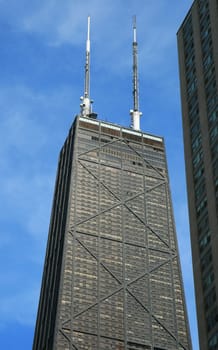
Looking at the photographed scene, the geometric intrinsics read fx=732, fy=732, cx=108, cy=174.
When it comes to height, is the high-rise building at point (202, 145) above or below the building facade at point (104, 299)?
below

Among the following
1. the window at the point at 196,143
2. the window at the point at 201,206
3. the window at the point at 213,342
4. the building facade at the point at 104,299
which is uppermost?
the building facade at the point at 104,299

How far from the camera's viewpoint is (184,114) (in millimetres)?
95312

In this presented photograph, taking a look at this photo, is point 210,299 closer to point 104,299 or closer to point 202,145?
point 202,145

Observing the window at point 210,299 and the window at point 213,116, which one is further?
the window at point 213,116

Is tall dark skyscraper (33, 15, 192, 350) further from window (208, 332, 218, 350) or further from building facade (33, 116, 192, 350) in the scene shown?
window (208, 332, 218, 350)

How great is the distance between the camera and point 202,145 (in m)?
86.8

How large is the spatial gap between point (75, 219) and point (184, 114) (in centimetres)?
10654

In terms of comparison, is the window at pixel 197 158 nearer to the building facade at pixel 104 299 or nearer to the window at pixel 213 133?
the window at pixel 213 133

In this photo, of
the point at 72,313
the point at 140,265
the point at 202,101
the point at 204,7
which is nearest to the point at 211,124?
the point at 202,101

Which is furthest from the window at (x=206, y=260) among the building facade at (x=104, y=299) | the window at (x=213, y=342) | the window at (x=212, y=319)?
the building facade at (x=104, y=299)

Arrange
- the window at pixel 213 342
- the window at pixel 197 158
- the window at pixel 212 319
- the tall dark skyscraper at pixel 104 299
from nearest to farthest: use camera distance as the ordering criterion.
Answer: the window at pixel 213 342, the window at pixel 212 319, the window at pixel 197 158, the tall dark skyscraper at pixel 104 299

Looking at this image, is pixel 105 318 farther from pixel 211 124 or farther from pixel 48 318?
pixel 211 124

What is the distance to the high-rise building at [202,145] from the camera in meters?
74.9

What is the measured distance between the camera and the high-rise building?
74875 millimetres
